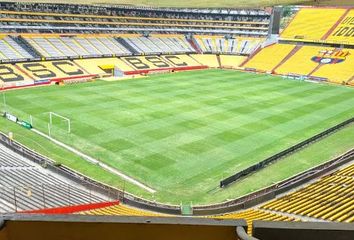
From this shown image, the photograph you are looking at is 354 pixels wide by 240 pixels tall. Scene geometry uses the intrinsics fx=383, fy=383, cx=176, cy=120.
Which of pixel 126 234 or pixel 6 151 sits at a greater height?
pixel 126 234

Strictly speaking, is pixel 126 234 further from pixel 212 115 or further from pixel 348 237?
pixel 212 115

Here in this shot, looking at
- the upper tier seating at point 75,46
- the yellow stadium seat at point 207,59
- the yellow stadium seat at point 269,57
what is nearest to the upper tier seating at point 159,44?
the yellow stadium seat at point 207,59

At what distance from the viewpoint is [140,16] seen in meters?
79.5

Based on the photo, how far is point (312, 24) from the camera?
244 feet

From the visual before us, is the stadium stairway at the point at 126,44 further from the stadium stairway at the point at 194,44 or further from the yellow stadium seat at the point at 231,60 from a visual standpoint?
the yellow stadium seat at the point at 231,60

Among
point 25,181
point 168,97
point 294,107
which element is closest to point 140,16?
point 168,97

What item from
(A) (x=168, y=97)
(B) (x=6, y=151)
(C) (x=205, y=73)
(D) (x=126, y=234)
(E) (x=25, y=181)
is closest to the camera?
(D) (x=126, y=234)

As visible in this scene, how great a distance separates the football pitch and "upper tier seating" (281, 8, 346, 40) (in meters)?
19.0

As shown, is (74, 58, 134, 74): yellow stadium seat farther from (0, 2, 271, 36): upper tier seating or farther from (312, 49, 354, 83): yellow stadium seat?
(312, 49, 354, 83): yellow stadium seat

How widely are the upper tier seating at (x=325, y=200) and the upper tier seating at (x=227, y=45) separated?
59.3 metres

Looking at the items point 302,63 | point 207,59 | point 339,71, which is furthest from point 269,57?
point 339,71

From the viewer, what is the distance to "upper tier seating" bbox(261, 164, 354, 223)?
15.3 metres

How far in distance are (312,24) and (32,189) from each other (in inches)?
2684

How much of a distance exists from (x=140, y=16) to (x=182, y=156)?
57.5 m
